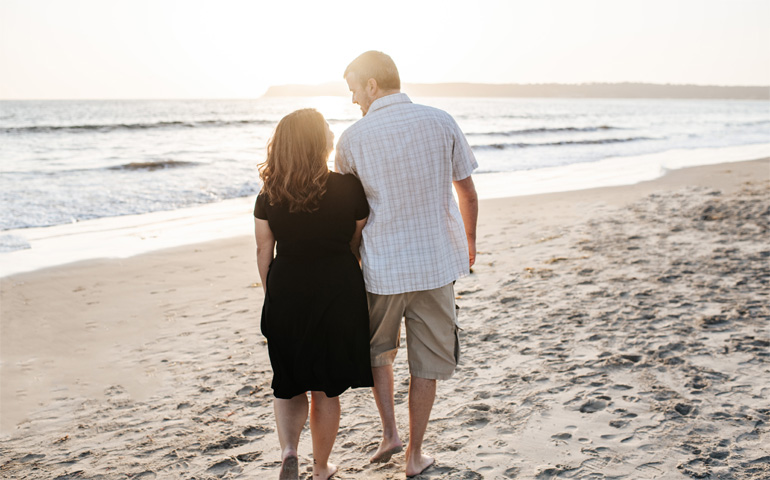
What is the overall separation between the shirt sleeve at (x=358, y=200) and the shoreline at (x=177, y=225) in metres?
5.49

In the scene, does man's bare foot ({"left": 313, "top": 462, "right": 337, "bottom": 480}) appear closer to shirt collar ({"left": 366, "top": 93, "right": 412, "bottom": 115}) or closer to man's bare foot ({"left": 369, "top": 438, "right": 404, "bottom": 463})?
man's bare foot ({"left": 369, "top": 438, "right": 404, "bottom": 463})

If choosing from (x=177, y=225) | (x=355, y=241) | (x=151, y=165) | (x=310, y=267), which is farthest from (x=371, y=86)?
(x=151, y=165)

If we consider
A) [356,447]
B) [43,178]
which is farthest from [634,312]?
[43,178]

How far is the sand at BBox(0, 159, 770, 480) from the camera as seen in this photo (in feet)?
9.19

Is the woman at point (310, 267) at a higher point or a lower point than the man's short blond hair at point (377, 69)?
lower

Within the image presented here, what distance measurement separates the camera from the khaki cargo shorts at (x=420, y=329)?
2.53m

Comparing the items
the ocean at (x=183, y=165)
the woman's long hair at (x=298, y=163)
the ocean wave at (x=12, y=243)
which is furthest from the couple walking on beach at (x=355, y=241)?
the ocean wave at (x=12, y=243)

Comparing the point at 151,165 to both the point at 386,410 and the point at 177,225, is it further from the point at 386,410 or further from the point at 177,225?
the point at 386,410

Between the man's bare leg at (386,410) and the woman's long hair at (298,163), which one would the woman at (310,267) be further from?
the man's bare leg at (386,410)

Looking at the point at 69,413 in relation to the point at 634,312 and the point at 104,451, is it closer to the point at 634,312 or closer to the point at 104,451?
the point at 104,451

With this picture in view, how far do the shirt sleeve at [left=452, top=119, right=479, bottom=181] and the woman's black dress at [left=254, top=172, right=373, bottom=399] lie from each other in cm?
43

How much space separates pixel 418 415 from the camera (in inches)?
104

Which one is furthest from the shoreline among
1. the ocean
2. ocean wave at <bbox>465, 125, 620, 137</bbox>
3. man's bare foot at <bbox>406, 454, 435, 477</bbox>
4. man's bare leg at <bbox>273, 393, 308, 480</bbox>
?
ocean wave at <bbox>465, 125, 620, 137</bbox>

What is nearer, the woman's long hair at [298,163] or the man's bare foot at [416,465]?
the woman's long hair at [298,163]
